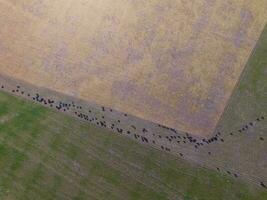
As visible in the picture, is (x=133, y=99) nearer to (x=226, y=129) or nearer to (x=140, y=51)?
(x=140, y=51)

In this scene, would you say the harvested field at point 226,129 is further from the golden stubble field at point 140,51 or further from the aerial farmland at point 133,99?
the golden stubble field at point 140,51

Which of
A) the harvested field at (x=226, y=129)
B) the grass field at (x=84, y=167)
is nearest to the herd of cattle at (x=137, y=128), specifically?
the harvested field at (x=226, y=129)

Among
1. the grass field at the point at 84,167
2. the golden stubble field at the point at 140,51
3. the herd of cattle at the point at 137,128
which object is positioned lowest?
the grass field at the point at 84,167

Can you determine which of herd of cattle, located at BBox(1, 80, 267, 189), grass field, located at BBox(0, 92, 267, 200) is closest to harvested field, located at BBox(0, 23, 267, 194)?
herd of cattle, located at BBox(1, 80, 267, 189)

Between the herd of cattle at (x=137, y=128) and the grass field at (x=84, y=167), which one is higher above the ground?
the herd of cattle at (x=137, y=128)

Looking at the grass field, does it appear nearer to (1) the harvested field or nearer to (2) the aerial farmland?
(2) the aerial farmland

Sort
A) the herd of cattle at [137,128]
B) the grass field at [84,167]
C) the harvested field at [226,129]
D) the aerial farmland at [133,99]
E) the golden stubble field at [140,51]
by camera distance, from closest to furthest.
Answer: the grass field at [84,167] → the harvested field at [226,129] → the aerial farmland at [133,99] → the herd of cattle at [137,128] → the golden stubble field at [140,51]
